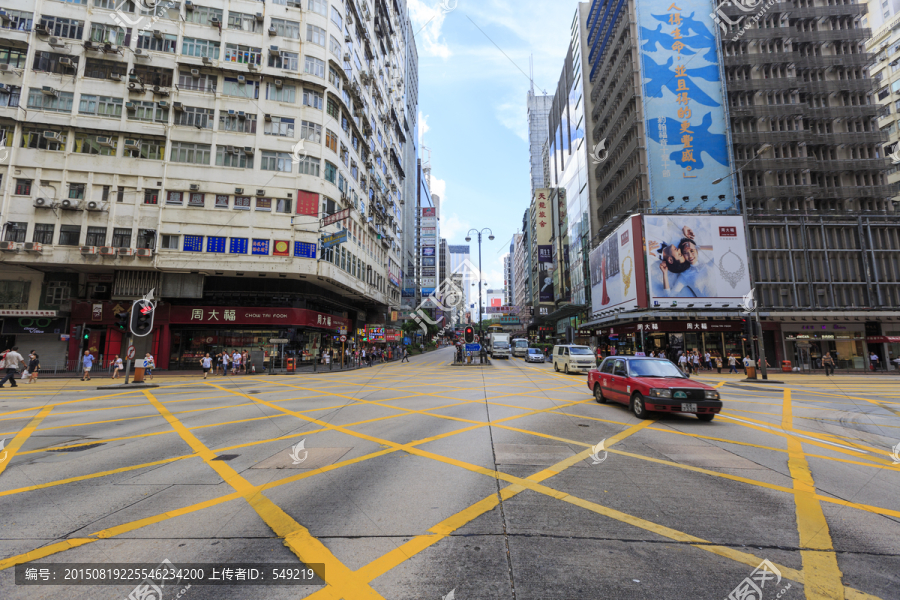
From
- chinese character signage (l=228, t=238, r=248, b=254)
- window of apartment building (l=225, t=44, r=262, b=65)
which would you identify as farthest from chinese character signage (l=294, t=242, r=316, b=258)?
window of apartment building (l=225, t=44, r=262, b=65)

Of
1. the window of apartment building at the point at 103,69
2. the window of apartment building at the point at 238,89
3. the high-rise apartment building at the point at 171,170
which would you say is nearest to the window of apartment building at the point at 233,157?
the high-rise apartment building at the point at 171,170

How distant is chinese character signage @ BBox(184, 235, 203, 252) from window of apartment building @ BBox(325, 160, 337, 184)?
10.6m

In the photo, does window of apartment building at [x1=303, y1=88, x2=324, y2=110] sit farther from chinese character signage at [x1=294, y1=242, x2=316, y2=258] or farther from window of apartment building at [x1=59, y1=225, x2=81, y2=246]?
window of apartment building at [x1=59, y1=225, x2=81, y2=246]

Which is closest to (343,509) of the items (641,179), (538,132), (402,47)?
(641,179)

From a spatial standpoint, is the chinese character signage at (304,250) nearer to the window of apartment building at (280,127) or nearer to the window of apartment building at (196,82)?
the window of apartment building at (280,127)

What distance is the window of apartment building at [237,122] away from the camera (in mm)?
30734

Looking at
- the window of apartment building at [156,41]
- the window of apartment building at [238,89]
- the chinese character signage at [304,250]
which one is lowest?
the chinese character signage at [304,250]

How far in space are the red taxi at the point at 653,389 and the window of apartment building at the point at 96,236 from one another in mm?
35223

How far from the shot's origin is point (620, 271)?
4128cm

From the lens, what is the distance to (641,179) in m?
41.1

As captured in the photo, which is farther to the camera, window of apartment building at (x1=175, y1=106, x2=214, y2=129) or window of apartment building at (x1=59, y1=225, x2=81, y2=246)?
window of apartment building at (x1=175, y1=106, x2=214, y2=129)

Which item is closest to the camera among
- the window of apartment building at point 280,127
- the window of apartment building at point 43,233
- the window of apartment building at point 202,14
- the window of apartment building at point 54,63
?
the window of apartment building at point 43,233

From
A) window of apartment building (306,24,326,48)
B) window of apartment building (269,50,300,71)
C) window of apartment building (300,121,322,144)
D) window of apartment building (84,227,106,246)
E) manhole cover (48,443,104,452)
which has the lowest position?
manhole cover (48,443,104,452)

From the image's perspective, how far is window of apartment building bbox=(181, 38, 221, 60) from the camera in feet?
102
